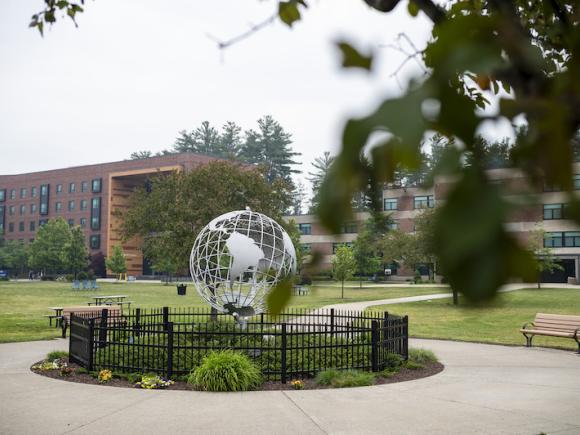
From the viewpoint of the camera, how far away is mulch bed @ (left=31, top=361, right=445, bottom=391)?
31.6 ft

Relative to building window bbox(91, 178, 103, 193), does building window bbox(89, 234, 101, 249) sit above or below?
below

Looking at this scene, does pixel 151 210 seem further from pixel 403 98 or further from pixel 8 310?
pixel 403 98

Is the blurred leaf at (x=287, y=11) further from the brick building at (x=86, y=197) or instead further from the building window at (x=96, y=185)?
the building window at (x=96, y=185)

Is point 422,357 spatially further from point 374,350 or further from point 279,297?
point 279,297

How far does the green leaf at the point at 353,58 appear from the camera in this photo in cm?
71

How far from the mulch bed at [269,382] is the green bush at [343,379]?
0.47ft

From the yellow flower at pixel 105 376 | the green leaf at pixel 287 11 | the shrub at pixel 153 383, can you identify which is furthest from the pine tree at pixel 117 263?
the green leaf at pixel 287 11

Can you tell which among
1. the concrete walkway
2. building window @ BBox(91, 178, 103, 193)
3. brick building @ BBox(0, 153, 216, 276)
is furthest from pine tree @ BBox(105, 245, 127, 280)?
the concrete walkway

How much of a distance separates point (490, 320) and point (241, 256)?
1414 centimetres

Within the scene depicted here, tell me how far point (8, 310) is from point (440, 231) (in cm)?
2981

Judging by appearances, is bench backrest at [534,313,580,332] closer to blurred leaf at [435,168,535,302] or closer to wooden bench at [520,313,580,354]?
wooden bench at [520,313,580,354]

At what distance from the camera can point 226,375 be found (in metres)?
9.22

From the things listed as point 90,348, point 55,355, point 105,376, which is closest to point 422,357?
point 105,376

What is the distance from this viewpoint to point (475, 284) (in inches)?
22.3
